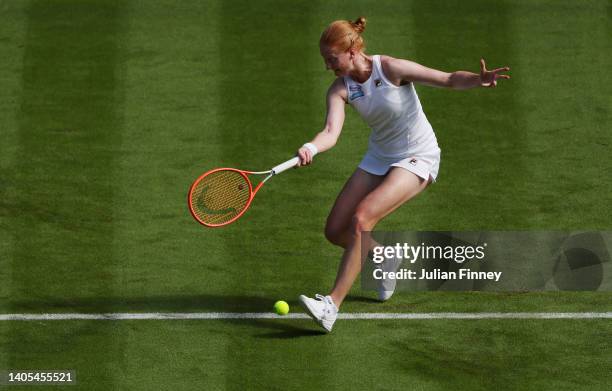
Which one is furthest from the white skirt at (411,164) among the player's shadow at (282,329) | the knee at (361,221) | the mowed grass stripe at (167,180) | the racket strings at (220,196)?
the mowed grass stripe at (167,180)

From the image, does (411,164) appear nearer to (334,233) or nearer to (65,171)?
(334,233)

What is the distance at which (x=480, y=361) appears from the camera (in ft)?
32.7

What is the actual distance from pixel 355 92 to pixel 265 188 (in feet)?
9.63

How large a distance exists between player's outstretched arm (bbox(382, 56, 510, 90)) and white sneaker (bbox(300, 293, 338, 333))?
1.75 metres

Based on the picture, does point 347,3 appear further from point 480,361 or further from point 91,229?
point 480,361

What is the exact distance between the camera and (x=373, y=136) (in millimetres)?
10719

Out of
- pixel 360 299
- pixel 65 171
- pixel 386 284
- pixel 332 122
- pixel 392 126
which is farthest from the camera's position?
pixel 65 171

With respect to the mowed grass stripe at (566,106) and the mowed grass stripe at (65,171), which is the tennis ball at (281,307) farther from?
the mowed grass stripe at (566,106)

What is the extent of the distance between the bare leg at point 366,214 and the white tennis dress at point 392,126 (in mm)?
150

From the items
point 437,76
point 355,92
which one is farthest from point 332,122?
point 437,76

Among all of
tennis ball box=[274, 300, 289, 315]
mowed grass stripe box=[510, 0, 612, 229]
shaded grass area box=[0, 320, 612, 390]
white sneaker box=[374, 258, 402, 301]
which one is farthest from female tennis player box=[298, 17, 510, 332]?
mowed grass stripe box=[510, 0, 612, 229]

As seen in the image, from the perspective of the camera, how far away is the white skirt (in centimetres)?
1059

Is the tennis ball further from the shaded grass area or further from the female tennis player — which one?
the female tennis player

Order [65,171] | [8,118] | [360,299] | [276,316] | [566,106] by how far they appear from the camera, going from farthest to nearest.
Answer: [566,106], [8,118], [65,171], [360,299], [276,316]
